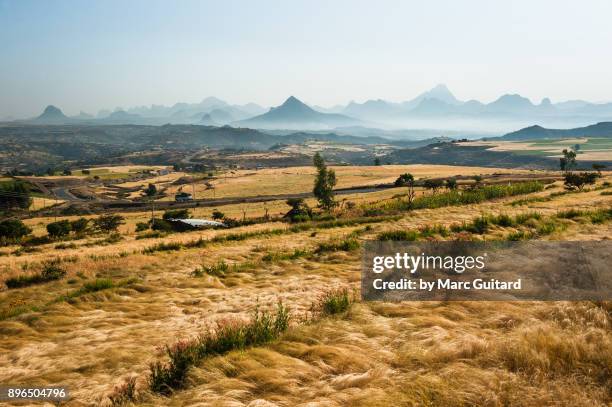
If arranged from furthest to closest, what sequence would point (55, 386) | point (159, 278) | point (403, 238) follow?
point (403, 238) < point (159, 278) < point (55, 386)

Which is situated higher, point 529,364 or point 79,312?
point 529,364

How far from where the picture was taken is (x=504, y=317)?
7.54 metres

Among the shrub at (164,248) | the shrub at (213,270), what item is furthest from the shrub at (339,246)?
the shrub at (164,248)

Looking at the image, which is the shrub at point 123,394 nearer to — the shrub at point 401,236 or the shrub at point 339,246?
the shrub at point 339,246

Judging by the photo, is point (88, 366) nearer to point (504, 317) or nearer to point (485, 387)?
point (485, 387)

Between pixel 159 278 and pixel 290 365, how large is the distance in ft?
39.1

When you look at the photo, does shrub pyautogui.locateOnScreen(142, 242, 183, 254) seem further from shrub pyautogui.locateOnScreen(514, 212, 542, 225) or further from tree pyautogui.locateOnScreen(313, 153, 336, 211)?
tree pyautogui.locateOnScreen(313, 153, 336, 211)

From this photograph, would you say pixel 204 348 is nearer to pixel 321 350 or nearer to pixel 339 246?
pixel 321 350

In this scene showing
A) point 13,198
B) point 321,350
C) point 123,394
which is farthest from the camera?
point 13,198

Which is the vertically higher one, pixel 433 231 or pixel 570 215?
pixel 570 215

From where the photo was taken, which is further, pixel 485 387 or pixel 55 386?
pixel 55 386

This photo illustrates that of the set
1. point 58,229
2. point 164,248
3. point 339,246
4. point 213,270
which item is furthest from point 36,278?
point 58,229

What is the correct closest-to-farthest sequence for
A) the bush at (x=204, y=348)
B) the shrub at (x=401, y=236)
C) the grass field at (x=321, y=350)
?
the grass field at (x=321, y=350), the bush at (x=204, y=348), the shrub at (x=401, y=236)

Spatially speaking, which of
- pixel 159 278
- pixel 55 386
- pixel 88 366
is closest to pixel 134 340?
pixel 88 366
